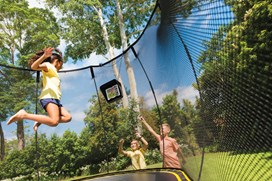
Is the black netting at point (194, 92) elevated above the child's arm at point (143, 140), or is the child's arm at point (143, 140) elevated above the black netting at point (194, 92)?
the black netting at point (194, 92)

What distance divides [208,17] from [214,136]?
71 centimetres

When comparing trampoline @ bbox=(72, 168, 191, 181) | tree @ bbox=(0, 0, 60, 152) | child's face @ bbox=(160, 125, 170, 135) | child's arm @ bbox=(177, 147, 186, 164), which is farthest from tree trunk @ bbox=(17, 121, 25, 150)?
tree @ bbox=(0, 0, 60, 152)

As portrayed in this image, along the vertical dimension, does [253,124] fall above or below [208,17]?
below

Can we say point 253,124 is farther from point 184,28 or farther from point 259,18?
point 184,28

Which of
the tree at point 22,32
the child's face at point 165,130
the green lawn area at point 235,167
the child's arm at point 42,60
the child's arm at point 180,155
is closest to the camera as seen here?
the green lawn area at point 235,167

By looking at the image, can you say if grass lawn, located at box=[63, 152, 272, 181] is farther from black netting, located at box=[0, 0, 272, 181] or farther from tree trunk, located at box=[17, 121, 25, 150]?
tree trunk, located at box=[17, 121, 25, 150]

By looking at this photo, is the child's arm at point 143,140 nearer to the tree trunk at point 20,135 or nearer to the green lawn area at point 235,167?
the green lawn area at point 235,167

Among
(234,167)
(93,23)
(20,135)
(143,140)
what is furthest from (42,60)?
(93,23)

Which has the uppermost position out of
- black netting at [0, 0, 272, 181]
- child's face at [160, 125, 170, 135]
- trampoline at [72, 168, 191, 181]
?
black netting at [0, 0, 272, 181]

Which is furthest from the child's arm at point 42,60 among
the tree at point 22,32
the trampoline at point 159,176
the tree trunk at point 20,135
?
the tree at point 22,32

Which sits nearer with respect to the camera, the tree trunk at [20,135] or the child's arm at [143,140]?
the child's arm at [143,140]

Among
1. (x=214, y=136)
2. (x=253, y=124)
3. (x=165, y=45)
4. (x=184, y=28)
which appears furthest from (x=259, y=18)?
(x=165, y=45)

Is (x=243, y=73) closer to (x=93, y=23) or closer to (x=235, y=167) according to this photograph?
(x=235, y=167)

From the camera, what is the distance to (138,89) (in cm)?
433
